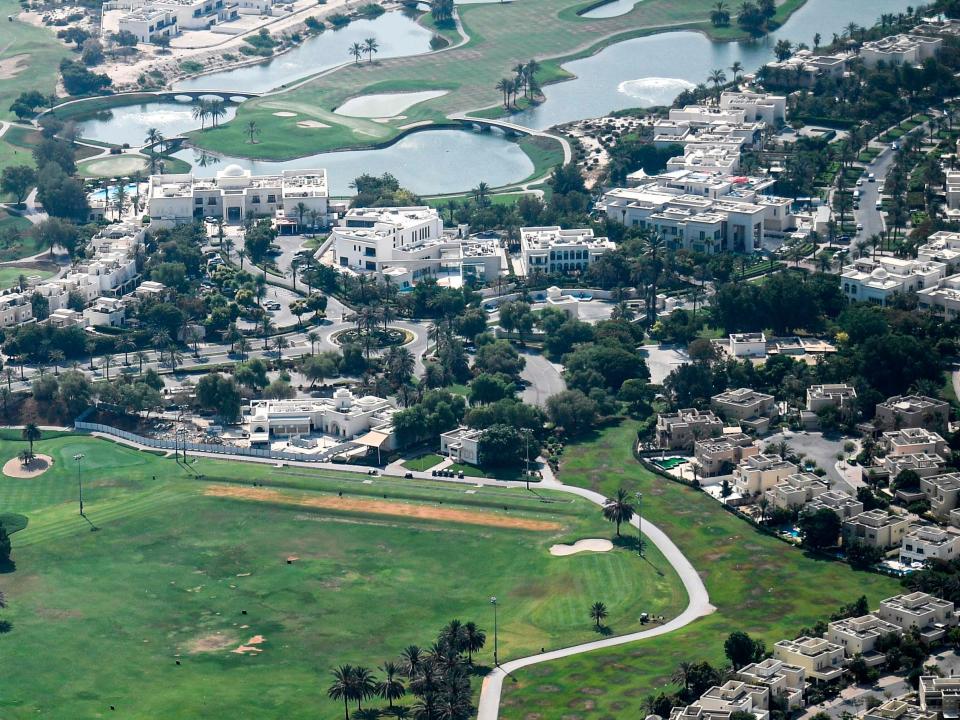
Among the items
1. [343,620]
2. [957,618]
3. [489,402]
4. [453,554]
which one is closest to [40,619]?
[343,620]

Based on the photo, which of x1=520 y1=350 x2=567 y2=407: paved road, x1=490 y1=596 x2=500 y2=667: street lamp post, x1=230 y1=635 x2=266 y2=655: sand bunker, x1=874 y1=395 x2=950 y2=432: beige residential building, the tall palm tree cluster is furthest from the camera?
x1=520 y1=350 x2=567 y2=407: paved road

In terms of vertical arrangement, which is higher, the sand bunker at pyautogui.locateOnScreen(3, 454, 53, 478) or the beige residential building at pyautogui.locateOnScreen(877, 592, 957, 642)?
the sand bunker at pyautogui.locateOnScreen(3, 454, 53, 478)

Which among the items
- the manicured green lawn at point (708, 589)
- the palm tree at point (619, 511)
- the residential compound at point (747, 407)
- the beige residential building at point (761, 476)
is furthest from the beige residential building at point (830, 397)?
the palm tree at point (619, 511)

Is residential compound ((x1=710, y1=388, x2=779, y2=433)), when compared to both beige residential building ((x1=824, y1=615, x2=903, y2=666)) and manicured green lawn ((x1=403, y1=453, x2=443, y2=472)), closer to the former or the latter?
manicured green lawn ((x1=403, y1=453, x2=443, y2=472))

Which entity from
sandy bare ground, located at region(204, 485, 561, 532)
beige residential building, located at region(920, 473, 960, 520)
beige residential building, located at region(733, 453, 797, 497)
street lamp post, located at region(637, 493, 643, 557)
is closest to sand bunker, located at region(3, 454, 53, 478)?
sandy bare ground, located at region(204, 485, 561, 532)

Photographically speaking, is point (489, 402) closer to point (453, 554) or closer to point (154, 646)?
point (453, 554)

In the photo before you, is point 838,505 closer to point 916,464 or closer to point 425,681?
point 916,464
